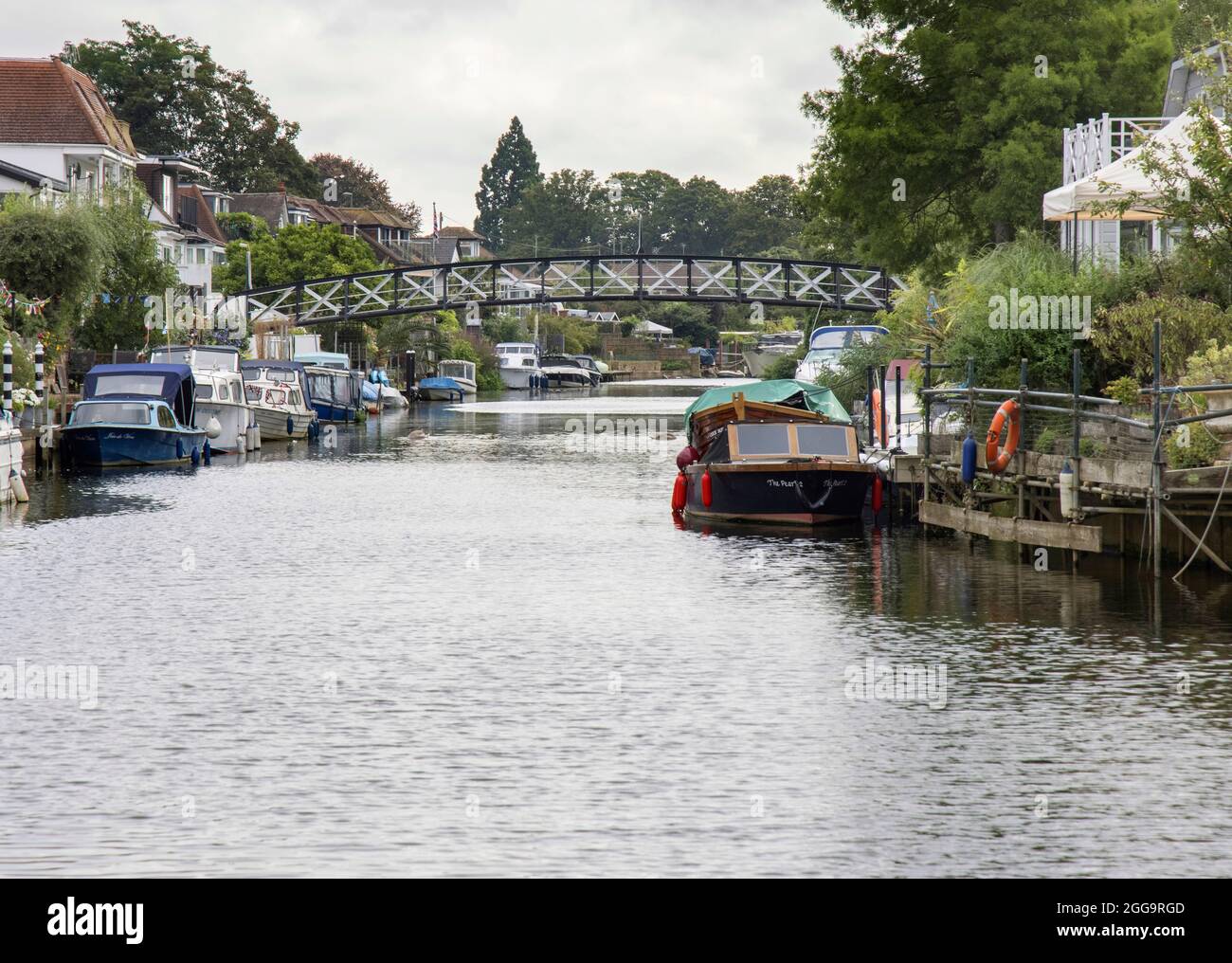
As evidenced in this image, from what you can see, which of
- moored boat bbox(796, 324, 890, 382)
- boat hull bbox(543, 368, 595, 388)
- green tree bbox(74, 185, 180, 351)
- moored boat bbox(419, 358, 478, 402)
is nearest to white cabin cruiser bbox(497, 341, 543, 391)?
boat hull bbox(543, 368, 595, 388)

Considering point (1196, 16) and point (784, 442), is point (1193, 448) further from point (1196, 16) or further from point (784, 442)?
point (1196, 16)

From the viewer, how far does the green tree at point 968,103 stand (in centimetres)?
4641

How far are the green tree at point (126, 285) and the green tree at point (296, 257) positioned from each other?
34660 millimetres

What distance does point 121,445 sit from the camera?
144 feet

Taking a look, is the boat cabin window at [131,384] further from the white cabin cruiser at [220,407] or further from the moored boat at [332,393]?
the moored boat at [332,393]

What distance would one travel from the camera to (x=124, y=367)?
46.2m

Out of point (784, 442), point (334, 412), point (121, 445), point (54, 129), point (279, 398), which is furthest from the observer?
point (334, 412)

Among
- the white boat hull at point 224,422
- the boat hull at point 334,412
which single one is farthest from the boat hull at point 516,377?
the white boat hull at point 224,422

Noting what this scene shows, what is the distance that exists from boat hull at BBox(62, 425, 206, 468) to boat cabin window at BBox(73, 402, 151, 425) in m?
0.32

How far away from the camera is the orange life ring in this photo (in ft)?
86.6

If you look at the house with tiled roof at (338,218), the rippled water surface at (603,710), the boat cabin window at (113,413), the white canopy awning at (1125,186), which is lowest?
the rippled water surface at (603,710)

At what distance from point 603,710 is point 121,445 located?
30.6 meters

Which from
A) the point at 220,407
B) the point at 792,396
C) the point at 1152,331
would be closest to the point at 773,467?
the point at 792,396
